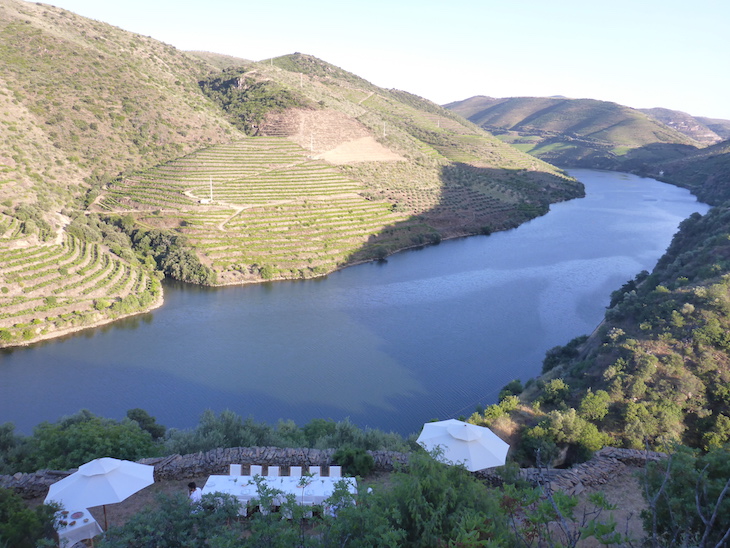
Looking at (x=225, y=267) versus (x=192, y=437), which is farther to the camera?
(x=225, y=267)

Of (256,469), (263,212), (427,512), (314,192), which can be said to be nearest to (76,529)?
(256,469)

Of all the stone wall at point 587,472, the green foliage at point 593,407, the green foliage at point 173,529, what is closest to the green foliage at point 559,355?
the green foliage at point 593,407

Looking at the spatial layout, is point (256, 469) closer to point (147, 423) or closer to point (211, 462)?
point (211, 462)

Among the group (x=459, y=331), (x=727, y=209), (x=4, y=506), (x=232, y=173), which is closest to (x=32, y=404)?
(x=4, y=506)

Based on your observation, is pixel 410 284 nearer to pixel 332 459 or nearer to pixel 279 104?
pixel 332 459

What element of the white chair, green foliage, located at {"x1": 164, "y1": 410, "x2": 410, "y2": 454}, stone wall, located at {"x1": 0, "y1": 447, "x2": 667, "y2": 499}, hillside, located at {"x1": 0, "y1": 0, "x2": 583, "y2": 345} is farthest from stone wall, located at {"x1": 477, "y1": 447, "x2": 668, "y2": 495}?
hillside, located at {"x1": 0, "y1": 0, "x2": 583, "y2": 345}

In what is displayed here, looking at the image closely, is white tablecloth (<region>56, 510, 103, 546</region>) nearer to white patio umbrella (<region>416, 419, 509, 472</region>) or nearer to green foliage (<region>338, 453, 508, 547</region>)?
green foliage (<region>338, 453, 508, 547</region>)

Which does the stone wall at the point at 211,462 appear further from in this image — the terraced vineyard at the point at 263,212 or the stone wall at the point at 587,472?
the terraced vineyard at the point at 263,212
